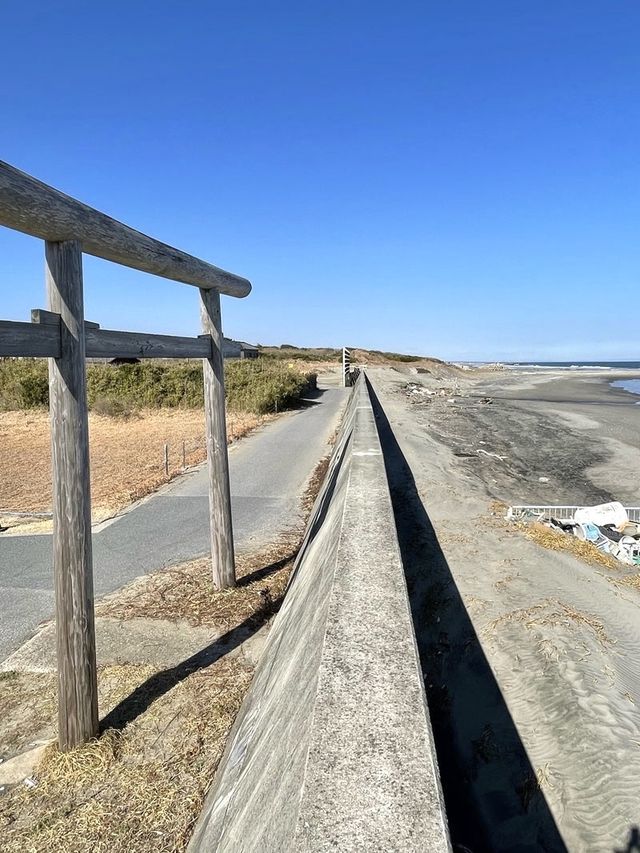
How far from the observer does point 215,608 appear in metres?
4.78

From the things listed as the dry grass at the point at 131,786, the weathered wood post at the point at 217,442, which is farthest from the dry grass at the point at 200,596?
the dry grass at the point at 131,786

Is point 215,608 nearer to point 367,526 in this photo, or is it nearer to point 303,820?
point 367,526

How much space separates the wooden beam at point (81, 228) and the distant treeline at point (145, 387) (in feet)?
57.7

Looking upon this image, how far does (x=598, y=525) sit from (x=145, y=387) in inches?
805

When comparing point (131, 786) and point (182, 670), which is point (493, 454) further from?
point (131, 786)

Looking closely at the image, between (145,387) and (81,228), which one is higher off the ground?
(81,228)

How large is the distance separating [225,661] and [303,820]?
290cm

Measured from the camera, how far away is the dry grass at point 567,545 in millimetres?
5853

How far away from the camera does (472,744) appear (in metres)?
2.90

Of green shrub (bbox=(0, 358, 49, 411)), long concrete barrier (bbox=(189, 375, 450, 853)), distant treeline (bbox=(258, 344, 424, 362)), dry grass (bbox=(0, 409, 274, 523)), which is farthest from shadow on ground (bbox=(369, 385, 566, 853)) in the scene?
distant treeline (bbox=(258, 344, 424, 362))

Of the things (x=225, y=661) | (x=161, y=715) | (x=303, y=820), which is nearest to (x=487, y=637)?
(x=225, y=661)

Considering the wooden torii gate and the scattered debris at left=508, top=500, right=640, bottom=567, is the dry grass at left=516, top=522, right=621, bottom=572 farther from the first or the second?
the wooden torii gate

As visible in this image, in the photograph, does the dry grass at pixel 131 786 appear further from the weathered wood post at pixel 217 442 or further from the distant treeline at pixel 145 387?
the distant treeline at pixel 145 387

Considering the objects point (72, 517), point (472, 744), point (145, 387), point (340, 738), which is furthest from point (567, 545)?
point (145, 387)
